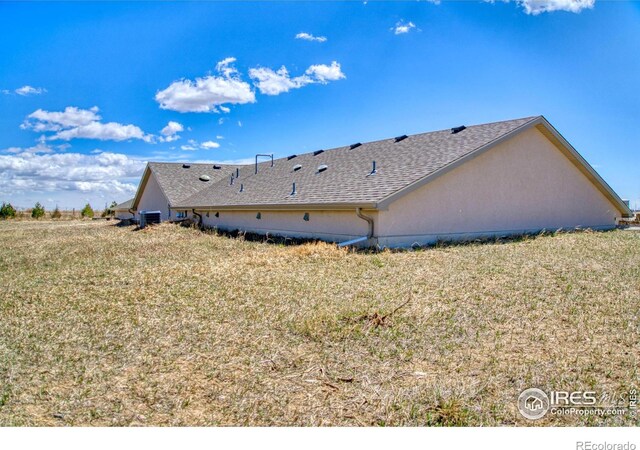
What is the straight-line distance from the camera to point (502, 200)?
1538 cm

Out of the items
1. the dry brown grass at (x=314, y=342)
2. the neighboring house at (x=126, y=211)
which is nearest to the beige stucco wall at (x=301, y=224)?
the dry brown grass at (x=314, y=342)

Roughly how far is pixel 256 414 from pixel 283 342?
1638mm

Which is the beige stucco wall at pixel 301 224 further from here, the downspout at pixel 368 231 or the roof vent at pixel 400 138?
the roof vent at pixel 400 138

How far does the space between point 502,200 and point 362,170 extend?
4.80 m

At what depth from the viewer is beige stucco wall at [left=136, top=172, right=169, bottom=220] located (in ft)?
94.1

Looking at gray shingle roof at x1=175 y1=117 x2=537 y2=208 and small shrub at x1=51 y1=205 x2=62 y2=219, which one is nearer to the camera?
gray shingle roof at x1=175 y1=117 x2=537 y2=208

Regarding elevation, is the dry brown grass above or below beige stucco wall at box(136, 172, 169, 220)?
below

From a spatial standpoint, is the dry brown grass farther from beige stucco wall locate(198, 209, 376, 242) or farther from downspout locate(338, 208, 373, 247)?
beige stucco wall locate(198, 209, 376, 242)

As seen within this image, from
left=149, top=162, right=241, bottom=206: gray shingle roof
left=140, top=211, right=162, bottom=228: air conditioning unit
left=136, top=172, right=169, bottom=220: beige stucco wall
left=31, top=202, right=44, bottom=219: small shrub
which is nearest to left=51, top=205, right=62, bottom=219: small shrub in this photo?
left=31, top=202, right=44, bottom=219: small shrub

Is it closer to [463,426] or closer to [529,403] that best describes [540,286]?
[529,403]

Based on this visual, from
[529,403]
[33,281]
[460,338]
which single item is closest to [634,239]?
[460,338]

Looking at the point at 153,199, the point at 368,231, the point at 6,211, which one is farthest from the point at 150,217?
the point at 6,211

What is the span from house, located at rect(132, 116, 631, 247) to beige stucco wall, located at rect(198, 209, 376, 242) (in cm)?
3

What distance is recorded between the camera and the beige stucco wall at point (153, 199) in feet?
94.1
